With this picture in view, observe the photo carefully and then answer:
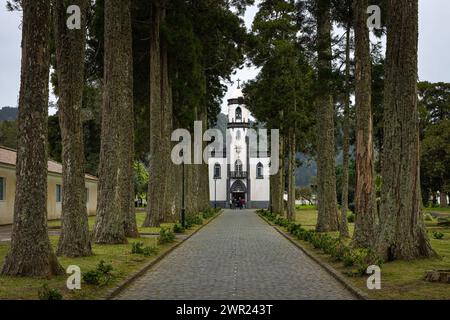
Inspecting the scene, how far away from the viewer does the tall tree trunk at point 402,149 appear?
12.8 metres

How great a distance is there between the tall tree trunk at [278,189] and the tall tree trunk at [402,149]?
3011 cm

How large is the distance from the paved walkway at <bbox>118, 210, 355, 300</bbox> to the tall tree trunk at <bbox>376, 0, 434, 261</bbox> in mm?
1861

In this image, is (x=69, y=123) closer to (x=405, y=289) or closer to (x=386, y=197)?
(x=386, y=197)

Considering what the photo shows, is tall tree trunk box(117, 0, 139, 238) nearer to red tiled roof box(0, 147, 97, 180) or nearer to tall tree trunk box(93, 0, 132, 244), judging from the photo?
tall tree trunk box(93, 0, 132, 244)

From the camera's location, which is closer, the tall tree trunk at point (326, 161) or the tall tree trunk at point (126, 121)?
the tall tree trunk at point (126, 121)

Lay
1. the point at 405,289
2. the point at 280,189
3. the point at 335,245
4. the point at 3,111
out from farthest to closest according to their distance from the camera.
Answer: the point at 3,111
the point at 280,189
the point at 335,245
the point at 405,289

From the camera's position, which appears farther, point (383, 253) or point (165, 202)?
point (165, 202)

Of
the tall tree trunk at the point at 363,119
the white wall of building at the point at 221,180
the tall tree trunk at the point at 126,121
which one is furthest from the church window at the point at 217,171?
the tall tree trunk at the point at 363,119

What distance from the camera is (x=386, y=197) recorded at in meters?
13.0

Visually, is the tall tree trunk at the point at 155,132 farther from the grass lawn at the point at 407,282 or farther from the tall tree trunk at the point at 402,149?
the tall tree trunk at the point at 402,149

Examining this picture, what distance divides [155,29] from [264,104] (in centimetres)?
1223

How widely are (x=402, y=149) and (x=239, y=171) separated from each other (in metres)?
74.2

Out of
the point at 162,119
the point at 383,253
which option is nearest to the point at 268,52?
the point at 162,119

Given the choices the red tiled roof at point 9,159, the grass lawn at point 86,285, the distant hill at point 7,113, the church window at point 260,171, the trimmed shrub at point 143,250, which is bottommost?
the grass lawn at point 86,285
